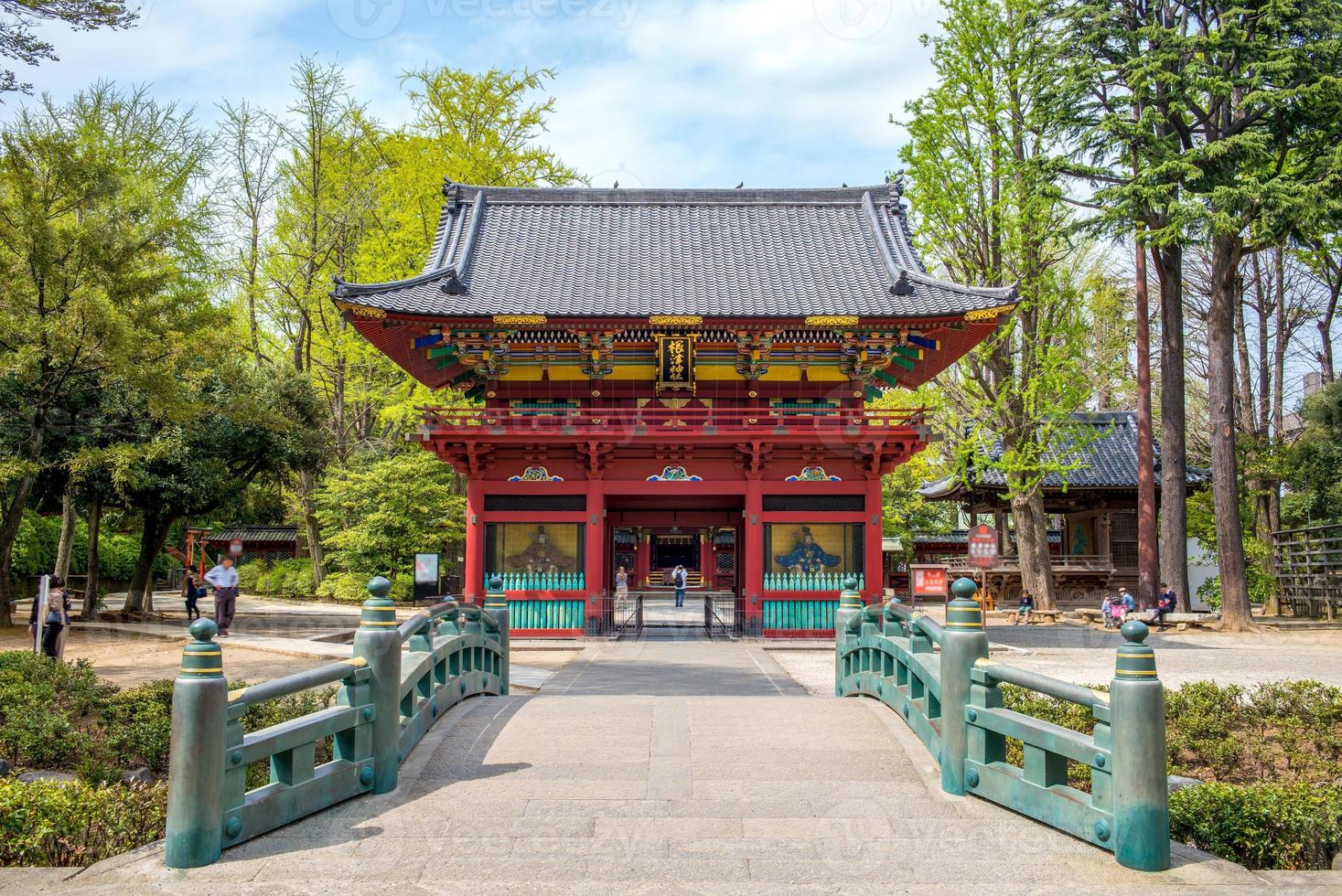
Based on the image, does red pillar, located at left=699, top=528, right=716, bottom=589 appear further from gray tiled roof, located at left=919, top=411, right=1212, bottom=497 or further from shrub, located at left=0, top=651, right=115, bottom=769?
shrub, located at left=0, top=651, right=115, bottom=769

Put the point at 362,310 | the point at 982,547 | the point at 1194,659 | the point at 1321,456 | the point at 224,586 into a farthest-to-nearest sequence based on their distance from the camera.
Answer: the point at 1321,456
the point at 362,310
the point at 982,547
the point at 224,586
the point at 1194,659

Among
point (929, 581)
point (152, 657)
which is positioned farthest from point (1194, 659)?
point (152, 657)

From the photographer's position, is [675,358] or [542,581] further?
[675,358]

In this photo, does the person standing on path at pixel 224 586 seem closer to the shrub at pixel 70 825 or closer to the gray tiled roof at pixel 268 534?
the shrub at pixel 70 825

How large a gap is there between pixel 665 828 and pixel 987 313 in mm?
17584

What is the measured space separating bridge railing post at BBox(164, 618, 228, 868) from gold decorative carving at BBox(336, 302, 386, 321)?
54.0 ft

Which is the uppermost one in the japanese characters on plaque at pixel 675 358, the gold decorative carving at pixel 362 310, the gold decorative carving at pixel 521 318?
the gold decorative carving at pixel 362 310

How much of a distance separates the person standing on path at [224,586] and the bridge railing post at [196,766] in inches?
573

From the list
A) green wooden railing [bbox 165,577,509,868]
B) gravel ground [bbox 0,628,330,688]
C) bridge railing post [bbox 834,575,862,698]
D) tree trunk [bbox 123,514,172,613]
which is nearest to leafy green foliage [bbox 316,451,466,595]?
tree trunk [bbox 123,514,172,613]

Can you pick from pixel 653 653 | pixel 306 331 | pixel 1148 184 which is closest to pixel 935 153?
pixel 1148 184

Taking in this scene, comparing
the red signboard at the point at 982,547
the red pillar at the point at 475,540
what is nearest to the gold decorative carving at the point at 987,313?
the red signboard at the point at 982,547

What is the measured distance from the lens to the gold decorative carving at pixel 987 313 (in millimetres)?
21375

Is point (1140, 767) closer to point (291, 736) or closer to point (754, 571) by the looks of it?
point (291, 736)

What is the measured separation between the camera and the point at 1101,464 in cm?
3597
